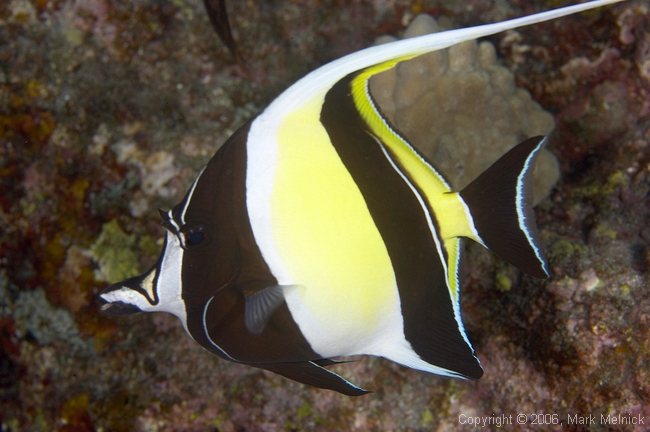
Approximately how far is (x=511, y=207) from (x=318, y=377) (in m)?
0.75

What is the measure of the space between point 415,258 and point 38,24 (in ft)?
10.2

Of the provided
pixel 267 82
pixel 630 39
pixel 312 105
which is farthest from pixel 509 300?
pixel 267 82

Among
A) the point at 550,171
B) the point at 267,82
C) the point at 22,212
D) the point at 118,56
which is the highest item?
the point at 118,56

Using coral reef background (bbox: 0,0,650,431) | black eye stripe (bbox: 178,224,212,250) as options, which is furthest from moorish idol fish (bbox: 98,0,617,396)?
coral reef background (bbox: 0,0,650,431)

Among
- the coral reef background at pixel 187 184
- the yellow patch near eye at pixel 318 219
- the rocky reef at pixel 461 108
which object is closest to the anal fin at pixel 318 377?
the yellow patch near eye at pixel 318 219

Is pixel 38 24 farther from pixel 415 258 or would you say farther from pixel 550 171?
pixel 550 171

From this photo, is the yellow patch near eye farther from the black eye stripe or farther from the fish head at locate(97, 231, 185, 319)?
the fish head at locate(97, 231, 185, 319)

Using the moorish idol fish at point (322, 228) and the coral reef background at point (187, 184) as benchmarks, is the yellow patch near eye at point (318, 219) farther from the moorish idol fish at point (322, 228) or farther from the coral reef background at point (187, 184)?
the coral reef background at point (187, 184)

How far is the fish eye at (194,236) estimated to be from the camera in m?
1.17

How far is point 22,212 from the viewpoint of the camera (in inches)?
115

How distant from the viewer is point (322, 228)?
1171mm

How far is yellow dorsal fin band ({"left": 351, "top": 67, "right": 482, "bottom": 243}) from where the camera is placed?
3.99 feet

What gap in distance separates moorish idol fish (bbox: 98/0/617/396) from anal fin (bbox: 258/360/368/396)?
81 mm

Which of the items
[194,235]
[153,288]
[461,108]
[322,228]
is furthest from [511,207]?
[461,108]
